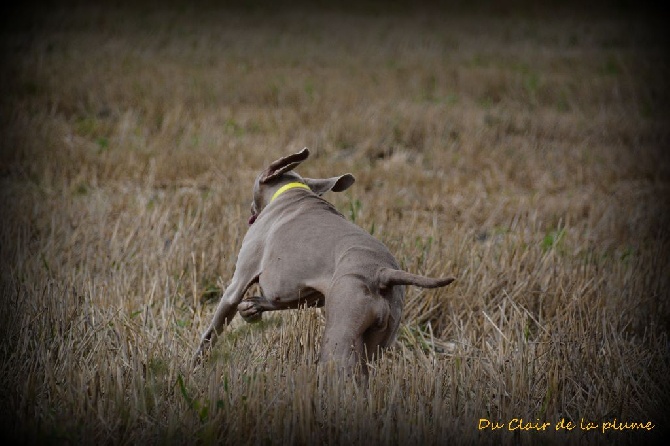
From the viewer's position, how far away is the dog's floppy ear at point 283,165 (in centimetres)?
444

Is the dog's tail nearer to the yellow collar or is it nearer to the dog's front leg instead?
the dog's front leg

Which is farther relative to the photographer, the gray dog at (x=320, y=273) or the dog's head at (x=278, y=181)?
the dog's head at (x=278, y=181)

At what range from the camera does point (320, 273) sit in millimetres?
3793

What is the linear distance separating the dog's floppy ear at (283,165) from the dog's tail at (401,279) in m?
1.07

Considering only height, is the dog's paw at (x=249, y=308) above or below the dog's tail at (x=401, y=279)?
below

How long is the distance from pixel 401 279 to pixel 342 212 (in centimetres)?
374

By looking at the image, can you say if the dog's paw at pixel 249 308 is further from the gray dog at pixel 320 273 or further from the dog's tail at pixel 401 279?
the dog's tail at pixel 401 279

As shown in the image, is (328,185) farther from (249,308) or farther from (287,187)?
(249,308)

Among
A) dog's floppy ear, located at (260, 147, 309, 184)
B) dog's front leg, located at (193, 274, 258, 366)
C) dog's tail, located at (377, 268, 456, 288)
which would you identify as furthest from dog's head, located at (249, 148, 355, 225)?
dog's tail, located at (377, 268, 456, 288)

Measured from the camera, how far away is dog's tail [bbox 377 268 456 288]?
3.49m

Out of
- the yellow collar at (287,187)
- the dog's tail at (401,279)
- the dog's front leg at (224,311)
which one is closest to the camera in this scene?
the dog's tail at (401,279)

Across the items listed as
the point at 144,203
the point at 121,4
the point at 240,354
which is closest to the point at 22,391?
the point at 240,354

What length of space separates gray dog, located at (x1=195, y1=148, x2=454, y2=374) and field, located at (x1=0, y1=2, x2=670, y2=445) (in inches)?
6.3

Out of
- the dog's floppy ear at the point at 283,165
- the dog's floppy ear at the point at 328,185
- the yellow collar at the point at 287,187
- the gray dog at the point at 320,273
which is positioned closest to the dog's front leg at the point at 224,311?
the gray dog at the point at 320,273
